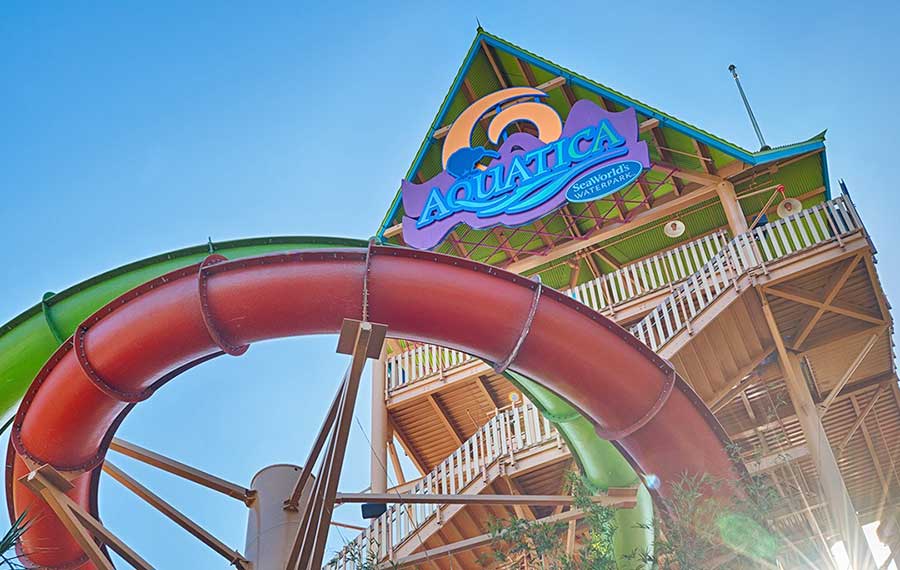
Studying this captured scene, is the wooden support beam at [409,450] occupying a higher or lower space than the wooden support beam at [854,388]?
higher

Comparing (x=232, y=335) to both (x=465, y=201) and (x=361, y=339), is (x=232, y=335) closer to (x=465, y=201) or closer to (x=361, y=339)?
(x=361, y=339)

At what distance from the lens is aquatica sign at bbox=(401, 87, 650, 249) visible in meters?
17.7

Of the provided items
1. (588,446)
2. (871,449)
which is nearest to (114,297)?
(588,446)

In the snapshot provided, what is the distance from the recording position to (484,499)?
358 inches

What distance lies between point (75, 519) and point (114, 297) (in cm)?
281

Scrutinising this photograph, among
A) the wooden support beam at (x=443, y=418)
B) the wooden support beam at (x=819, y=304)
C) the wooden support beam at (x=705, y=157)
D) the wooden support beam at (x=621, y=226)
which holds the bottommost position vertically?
the wooden support beam at (x=819, y=304)

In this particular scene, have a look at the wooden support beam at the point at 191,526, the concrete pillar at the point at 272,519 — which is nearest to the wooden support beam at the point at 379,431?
the concrete pillar at the point at 272,519

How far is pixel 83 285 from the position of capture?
33.4 feet

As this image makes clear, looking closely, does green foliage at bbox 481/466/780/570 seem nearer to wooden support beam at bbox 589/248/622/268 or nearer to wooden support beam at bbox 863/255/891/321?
wooden support beam at bbox 863/255/891/321

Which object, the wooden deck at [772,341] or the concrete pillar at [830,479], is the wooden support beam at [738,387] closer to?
the wooden deck at [772,341]

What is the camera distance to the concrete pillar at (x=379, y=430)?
16.1m

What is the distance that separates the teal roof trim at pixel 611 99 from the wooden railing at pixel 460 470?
268 inches

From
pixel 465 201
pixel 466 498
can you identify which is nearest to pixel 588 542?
pixel 466 498

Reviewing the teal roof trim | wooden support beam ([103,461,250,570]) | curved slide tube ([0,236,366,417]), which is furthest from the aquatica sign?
wooden support beam ([103,461,250,570])
